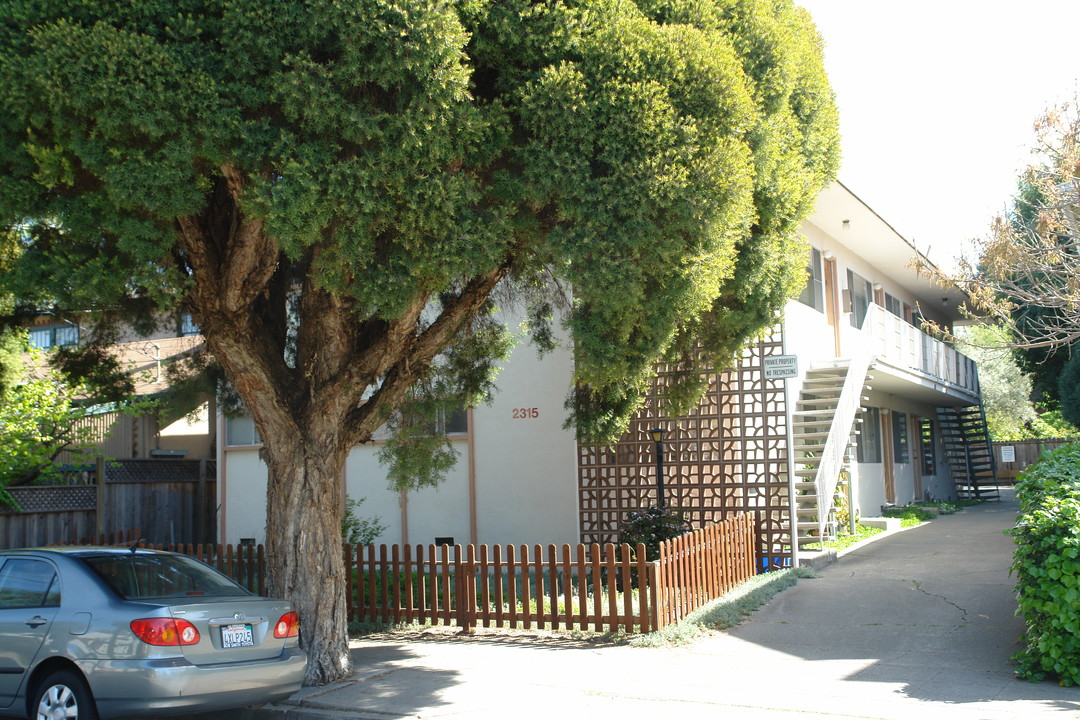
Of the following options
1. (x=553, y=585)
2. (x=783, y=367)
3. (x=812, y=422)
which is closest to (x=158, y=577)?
(x=553, y=585)

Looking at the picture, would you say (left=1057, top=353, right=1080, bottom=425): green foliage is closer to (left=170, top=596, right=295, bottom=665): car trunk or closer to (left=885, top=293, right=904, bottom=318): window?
(left=885, top=293, right=904, bottom=318): window

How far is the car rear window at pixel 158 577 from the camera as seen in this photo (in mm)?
6766

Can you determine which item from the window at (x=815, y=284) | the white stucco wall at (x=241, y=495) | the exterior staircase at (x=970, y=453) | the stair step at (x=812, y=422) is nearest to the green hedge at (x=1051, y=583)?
the stair step at (x=812, y=422)

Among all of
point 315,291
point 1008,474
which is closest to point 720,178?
point 315,291

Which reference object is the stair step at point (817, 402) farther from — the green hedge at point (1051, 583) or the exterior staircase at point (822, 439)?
the green hedge at point (1051, 583)

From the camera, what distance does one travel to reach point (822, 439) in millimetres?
15898

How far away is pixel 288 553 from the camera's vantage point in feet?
27.7

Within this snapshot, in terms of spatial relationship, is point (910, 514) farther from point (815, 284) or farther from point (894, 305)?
point (894, 305)

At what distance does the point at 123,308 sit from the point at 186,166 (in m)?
3.34

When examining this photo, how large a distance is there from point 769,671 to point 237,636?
4639mm

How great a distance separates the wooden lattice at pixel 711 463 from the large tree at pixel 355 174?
18.2 ft

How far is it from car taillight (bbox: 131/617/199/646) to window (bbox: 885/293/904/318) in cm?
2273

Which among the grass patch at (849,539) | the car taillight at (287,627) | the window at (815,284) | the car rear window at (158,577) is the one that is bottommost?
the grass patch at (849,539)

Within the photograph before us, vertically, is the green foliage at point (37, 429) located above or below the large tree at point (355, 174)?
below
